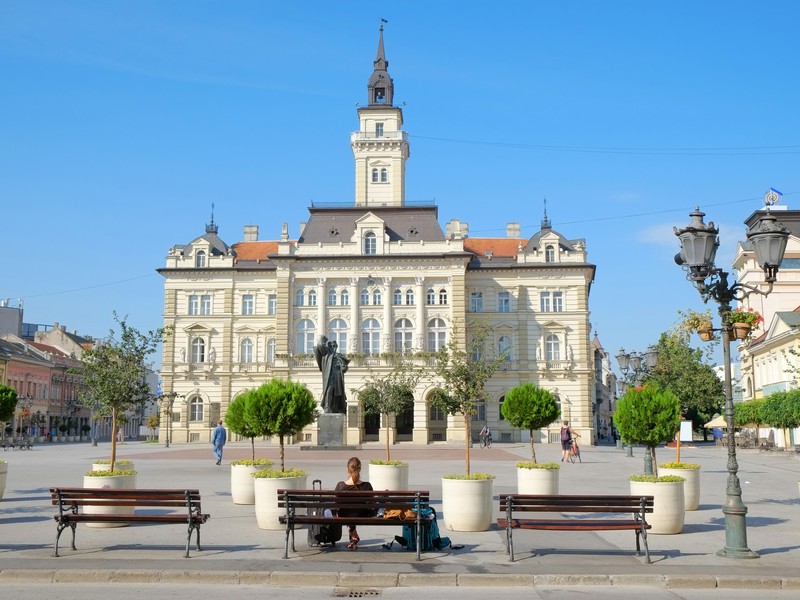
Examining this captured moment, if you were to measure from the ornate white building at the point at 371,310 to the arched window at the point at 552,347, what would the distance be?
10cm

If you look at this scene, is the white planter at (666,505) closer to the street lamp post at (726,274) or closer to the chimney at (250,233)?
the street lamp post at (726,274)

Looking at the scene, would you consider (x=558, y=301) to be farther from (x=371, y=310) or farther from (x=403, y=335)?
(x=371, y=310)

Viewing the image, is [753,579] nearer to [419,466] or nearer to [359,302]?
[419,466]

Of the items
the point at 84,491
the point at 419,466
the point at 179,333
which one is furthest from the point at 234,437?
the point at 84,491

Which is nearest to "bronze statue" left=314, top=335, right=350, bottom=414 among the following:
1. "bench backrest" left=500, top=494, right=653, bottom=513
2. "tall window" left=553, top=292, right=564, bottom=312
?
"bench backrest" left=500, top=494, right=653, bottom=513

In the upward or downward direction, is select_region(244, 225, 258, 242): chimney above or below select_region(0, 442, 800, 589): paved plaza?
above

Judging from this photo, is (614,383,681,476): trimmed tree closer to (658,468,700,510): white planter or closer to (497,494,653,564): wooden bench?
(658,468,700,510): white planter

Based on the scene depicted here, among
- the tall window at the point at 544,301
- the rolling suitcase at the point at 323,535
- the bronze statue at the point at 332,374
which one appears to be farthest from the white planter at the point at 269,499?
the tall window at the point at 544,301

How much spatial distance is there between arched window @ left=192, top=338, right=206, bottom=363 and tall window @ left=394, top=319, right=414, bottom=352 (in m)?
16.3

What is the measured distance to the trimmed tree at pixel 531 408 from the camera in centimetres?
2250

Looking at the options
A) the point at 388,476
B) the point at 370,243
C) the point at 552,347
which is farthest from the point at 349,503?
the point at 552,347

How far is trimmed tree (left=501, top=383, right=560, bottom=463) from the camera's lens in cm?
2250

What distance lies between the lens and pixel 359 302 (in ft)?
209

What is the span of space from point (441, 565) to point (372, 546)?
1.90m
